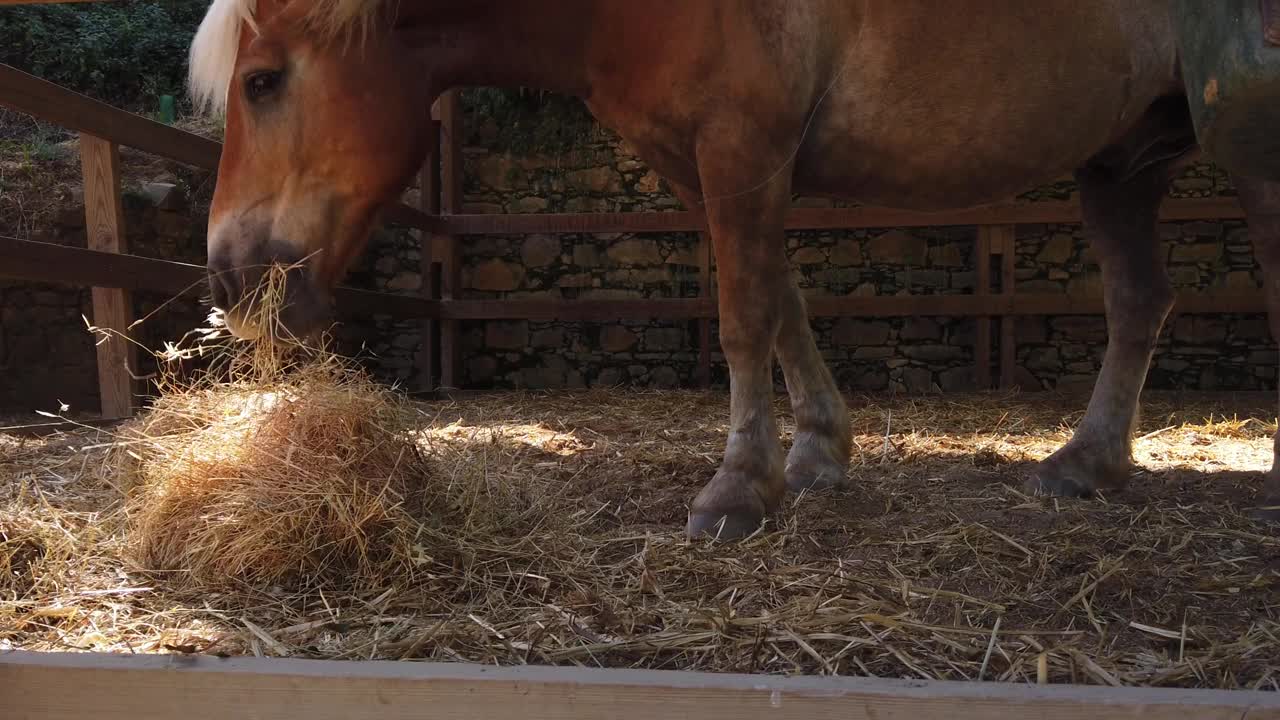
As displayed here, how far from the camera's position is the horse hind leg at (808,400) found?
7.88 ft

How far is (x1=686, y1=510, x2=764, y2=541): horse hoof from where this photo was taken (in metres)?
1.83

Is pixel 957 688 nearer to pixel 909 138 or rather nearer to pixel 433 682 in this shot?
pixel 433 682

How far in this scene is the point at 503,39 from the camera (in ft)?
6.81

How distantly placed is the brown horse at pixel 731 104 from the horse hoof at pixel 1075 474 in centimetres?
54

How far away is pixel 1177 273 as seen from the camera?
22.0 feet

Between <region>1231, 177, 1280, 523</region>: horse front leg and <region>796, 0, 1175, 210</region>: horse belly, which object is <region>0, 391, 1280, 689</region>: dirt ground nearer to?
<region>1231, 177, 1280, 523</region>: horse front leg

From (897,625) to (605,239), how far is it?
5.99m

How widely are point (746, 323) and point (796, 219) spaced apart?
13.0 ft

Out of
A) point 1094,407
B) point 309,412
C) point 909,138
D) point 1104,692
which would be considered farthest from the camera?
point 1094,407

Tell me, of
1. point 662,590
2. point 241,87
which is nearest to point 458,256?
point 241,87

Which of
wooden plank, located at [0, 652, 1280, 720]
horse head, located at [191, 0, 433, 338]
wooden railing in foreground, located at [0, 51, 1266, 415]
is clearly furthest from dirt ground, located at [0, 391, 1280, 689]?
wooden railing in foreground, located at [0, 51, 1266, 415]

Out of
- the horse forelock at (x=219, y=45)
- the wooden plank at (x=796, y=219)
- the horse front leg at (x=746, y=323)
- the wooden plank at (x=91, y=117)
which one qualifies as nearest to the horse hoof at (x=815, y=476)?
the horse front leg at (x=746, y=323)

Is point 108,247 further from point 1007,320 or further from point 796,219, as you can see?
point 1007,320

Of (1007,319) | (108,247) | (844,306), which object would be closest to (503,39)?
(108,247)
